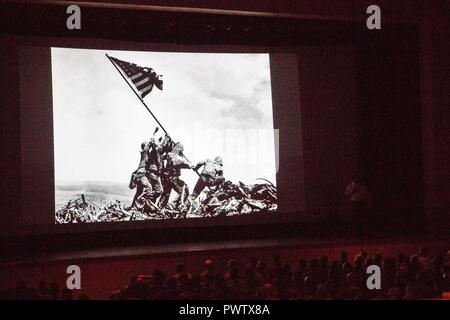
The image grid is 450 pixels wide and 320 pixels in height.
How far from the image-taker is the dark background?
7691 mm

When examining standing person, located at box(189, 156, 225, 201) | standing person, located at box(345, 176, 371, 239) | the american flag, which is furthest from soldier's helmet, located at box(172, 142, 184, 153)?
standing person, located at box(345, 176, 371, 239)

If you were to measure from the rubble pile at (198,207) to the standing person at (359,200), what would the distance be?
1.27 meters

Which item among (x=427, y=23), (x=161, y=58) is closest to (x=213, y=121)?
(x=161, y=58)

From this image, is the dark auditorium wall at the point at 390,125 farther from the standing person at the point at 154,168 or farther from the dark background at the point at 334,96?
the standing person at the point at 154,168

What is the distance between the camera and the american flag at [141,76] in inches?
316

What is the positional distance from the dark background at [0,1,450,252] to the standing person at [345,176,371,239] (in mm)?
184

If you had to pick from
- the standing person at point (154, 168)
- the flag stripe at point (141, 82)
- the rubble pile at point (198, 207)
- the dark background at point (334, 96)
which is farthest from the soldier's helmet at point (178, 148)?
the dark background at point (334, 96)

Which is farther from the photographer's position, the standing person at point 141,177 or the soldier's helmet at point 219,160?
the soldier's helmet at point 219,160

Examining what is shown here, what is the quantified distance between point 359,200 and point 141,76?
400cm

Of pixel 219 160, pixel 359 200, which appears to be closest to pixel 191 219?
pixel 219 160

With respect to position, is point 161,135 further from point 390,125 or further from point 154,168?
point 390,125

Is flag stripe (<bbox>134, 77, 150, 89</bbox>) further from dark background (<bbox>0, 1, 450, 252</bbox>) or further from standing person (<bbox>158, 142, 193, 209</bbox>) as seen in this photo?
standing person (<bbox>158, 142, 193, 209</bbox>)

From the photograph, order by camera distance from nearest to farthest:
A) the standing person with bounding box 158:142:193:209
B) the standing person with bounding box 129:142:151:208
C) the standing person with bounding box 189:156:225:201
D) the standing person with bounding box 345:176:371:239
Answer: the standing person with bounding box 129:142:151:208 → the standing person with bounding box 158:142:193:209 → the standing person with bounding box 189:156:225:201 → the standing person with bounding box 345:176:371:239

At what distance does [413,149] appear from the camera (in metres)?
9.34
